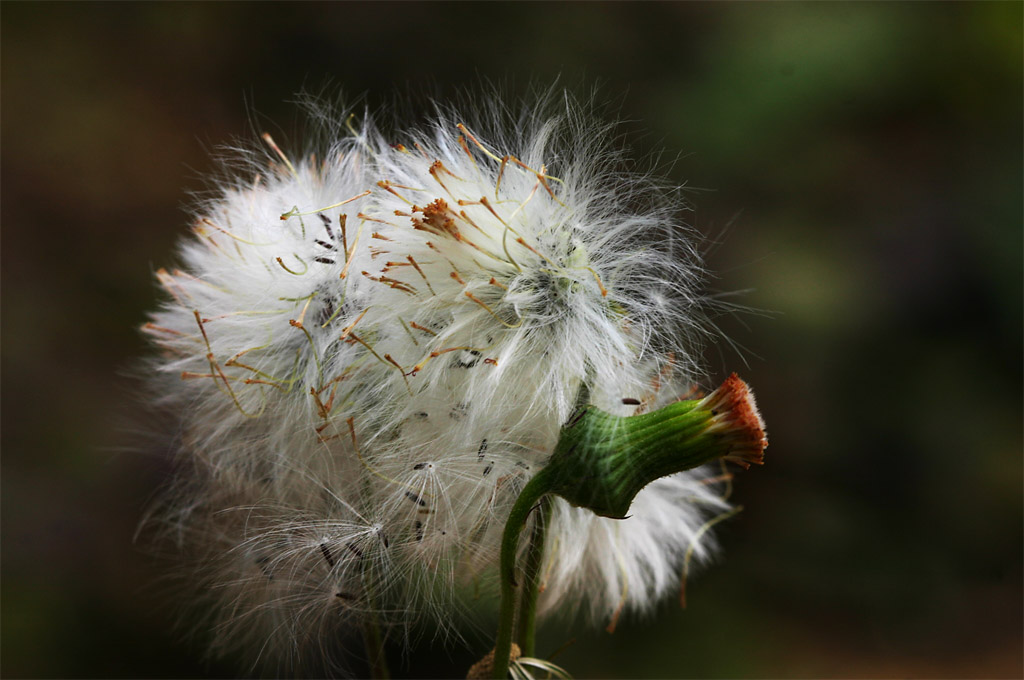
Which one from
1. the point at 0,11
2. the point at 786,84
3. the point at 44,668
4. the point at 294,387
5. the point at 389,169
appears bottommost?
the point at 44,668

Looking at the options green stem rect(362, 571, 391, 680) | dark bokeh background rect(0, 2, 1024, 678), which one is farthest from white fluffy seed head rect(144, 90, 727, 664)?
dark bokeh background rect(0, 2, 1024, 678)

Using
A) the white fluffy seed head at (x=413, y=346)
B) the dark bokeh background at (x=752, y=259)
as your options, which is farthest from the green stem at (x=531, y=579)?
the dark bokeh background at (x=752, y=259)

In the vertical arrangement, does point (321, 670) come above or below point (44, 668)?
above

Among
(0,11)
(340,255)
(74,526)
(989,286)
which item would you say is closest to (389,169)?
(340,255)

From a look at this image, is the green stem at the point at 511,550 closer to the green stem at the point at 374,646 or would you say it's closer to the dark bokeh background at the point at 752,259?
the green stem at the point at 374,646

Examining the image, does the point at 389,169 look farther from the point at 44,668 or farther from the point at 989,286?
the point at 989,286

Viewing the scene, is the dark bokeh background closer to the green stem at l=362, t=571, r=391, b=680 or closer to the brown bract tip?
the green stem at l=362, t=571, r=391, b=680

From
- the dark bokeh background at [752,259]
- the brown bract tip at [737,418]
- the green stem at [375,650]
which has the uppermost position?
the dark bokeh background at [752,259]
